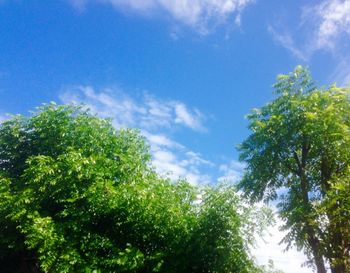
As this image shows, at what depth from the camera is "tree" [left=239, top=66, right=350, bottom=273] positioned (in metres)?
17.4

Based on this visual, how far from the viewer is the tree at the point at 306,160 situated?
17.4 m

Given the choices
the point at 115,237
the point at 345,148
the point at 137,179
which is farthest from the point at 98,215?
the point at 345,148

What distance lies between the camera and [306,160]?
69.5 ft

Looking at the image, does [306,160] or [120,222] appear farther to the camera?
[306,160]

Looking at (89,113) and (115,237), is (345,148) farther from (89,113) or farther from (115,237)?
(89,113)

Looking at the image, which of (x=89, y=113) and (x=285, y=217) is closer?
(x=285, y=217)

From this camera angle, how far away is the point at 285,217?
18969 mm

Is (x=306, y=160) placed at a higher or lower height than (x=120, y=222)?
higher

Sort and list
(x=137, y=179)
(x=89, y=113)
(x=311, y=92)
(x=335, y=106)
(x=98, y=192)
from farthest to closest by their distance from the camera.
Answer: (x=89, y=113)
(x=311, y=92)
(x=335, y=106)
(x=137, y=179)
(x=98, y=192)

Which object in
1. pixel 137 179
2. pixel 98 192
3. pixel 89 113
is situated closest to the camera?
pixel 98 192

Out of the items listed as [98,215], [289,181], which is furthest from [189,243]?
[289,181]

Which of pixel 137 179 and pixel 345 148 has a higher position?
pixel 345 148

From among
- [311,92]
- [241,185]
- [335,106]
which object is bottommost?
[241,185]

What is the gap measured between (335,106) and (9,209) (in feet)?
68.0
